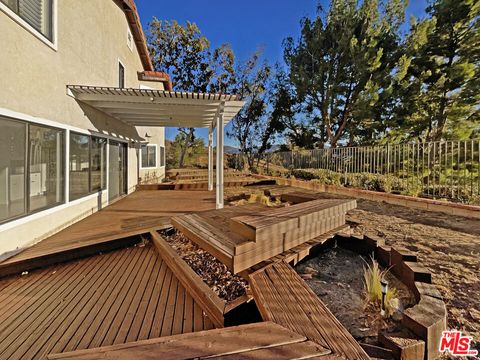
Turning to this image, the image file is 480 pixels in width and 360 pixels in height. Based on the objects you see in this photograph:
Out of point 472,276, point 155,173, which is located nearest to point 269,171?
point 155,173

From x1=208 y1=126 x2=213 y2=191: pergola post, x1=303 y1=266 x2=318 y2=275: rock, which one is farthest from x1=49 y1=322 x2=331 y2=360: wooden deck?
x1=208 y1=126 x2=213 y2=191: pergola post

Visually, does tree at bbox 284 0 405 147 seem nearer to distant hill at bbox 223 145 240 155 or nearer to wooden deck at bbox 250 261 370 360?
distant hill at bbox 223 145 240 155

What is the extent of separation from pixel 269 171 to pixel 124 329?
11.7 metres

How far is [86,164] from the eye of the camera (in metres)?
5.29

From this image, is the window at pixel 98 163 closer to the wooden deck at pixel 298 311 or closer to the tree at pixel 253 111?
the wooden deck at pixel 298 311

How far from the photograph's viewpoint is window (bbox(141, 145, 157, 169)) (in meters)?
10.4

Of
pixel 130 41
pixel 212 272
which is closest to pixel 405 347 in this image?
pixel 212 272

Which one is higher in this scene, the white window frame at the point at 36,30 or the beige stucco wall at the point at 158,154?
the white window frame at the point at 36,30

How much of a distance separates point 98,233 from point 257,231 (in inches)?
126

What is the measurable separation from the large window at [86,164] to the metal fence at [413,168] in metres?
7.58

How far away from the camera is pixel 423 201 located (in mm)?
5516

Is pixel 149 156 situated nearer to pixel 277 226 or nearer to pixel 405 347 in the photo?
pixel 277 226

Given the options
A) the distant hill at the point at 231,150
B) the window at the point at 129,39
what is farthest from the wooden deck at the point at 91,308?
the distant hill at the point at 231,150

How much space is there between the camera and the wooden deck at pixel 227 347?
1428 mm
